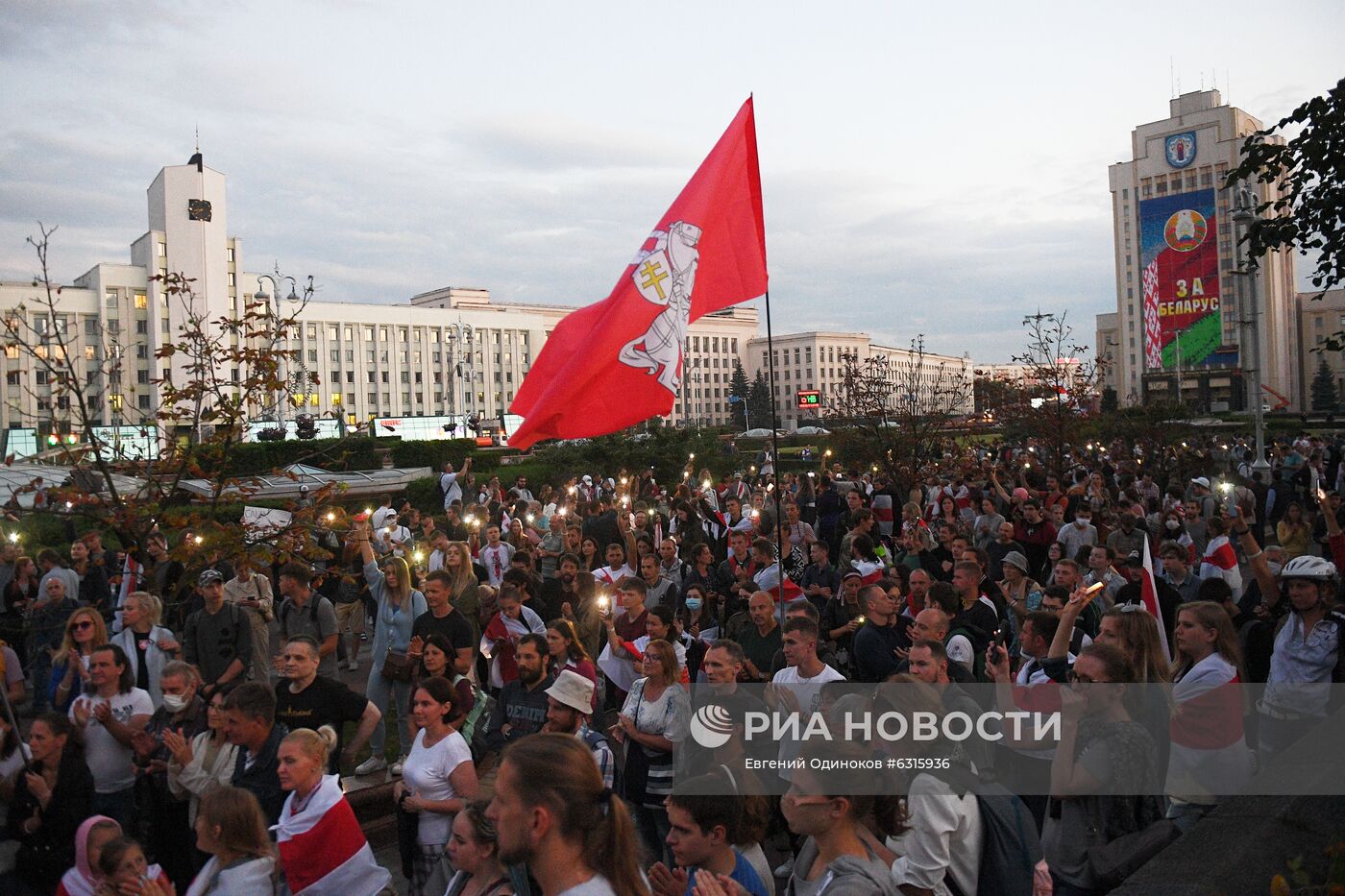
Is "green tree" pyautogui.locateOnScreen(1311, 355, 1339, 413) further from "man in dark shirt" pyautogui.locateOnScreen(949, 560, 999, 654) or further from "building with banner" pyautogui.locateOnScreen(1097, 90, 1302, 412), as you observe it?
"man in dark shirt" pyautogui.locateOnScreen(949, 560, 999, 654)

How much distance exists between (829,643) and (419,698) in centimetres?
441

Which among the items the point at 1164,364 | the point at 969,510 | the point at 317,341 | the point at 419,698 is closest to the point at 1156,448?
the point at 969,510

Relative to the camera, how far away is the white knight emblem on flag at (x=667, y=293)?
310 inches

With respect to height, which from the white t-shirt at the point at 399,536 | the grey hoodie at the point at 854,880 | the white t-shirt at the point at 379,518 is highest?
the white t-shirt at the point at 379,518

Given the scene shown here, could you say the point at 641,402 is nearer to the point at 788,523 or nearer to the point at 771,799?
the point at 771,799

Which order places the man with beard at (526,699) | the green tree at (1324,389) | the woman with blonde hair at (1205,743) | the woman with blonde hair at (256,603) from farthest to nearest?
the green tree at (1324,389), the woman with blonde hair at (256,603), the man with beard at (526,699), the woman with blonde hair at (1205,743)

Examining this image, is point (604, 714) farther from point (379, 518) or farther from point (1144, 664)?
point (379, 518)

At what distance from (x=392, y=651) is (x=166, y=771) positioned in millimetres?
2507

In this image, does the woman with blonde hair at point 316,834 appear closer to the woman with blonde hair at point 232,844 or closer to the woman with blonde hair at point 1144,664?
the woman with blonde hair at point 232,844

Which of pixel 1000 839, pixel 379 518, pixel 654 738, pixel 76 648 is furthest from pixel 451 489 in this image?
pixel 1000 839

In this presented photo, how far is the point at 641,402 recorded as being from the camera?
7.84 m

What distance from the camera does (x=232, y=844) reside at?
13.5 ft

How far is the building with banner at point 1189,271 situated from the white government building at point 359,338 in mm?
48343

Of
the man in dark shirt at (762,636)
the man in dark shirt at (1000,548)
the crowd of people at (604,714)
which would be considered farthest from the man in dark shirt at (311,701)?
the man in dark shirt at (1000,548)
